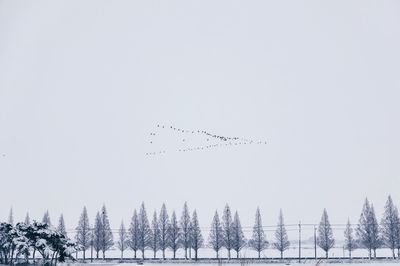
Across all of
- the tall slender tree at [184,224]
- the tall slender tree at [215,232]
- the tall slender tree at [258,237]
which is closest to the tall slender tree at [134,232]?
the tall slender tree at [184,224]

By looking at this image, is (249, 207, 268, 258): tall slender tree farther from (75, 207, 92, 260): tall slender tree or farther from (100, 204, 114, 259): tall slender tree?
(75, 207, 92, 260): tall slender tree

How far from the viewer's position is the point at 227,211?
368ft

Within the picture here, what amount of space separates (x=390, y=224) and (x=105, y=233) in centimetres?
5833

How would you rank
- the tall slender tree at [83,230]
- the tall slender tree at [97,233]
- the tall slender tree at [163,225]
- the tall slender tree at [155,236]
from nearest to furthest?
the tall slender tree at [163,225] < the tall slender tree at [97,233] < the tall slender tree at [155,236] < the tall slender tree at [83,230]

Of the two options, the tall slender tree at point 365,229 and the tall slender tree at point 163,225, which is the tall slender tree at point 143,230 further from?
the tall slender tree at point 365,229

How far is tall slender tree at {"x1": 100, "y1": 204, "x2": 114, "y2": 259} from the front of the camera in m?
114

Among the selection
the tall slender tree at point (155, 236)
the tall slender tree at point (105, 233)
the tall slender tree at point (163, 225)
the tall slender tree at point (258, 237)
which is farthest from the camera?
the tall slender tree at point (155, 236)

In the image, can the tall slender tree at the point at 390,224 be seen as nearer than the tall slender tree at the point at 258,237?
Yes

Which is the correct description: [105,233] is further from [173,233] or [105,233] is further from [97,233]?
[173,233]

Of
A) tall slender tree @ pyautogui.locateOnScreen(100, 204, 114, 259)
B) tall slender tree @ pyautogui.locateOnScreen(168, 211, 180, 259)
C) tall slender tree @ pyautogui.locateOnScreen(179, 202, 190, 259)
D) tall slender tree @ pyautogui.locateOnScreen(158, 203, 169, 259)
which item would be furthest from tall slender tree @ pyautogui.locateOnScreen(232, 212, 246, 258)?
tall slender tree @ pyautogui.locateOnScreen(100, 204, 114, 259)

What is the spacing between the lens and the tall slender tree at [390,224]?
102m

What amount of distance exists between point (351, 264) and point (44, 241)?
4201 cm

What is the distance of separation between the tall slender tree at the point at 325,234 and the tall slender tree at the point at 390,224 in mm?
10393

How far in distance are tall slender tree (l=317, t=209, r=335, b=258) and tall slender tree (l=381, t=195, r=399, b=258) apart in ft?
34.1
